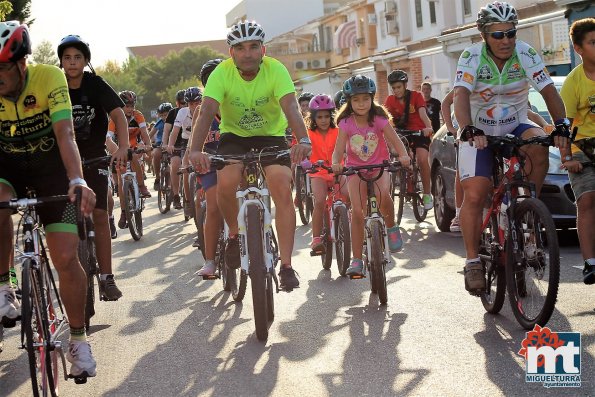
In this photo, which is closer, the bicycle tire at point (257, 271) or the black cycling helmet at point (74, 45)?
the bicycle tire at point (257, 271)

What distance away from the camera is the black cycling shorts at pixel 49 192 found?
20.3ft

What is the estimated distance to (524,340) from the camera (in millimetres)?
7047

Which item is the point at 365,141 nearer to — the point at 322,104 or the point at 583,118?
the point at 583,118

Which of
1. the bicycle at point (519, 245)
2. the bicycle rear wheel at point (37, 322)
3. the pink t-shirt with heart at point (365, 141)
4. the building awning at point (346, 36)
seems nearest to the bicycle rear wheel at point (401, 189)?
the pink t-shirt with heart at point (365, 141)

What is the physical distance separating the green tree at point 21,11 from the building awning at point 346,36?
32975 mm

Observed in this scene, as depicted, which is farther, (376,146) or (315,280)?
(315,280)

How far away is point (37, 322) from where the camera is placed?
5.93 metres

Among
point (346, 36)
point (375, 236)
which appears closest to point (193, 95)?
point (375, 236)

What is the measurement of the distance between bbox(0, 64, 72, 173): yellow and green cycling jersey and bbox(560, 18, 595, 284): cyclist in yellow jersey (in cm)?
346

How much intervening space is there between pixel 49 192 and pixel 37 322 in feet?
2.55

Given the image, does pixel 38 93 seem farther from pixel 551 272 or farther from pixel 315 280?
pixel 315 280

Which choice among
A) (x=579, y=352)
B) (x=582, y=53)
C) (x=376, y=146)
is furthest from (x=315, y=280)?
(x=579, y=352)

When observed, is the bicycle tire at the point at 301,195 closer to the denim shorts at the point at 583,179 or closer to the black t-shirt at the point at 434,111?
the black t-shirt at the point at 434,111

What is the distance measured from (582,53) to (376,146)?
232cm
